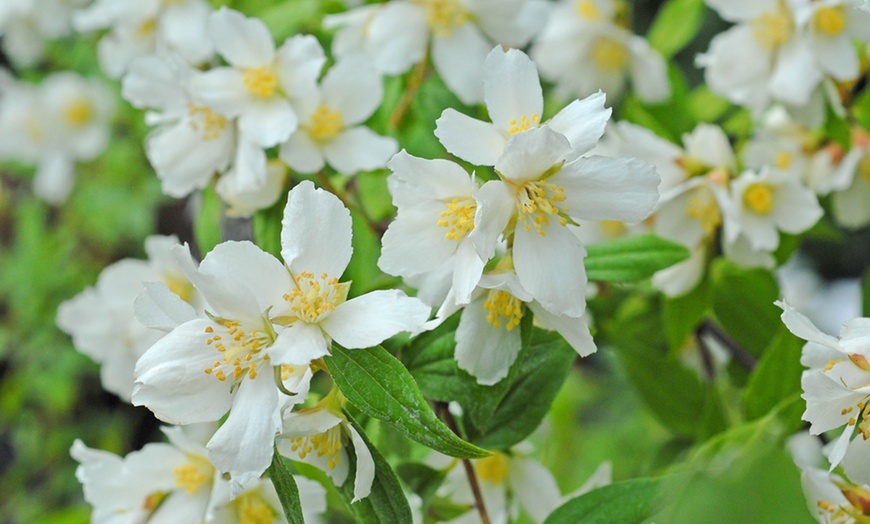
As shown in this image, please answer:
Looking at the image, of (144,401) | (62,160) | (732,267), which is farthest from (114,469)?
(62,160)

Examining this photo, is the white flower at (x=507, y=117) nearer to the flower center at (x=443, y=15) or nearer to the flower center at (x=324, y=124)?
the flower center at (x=324, y=124)

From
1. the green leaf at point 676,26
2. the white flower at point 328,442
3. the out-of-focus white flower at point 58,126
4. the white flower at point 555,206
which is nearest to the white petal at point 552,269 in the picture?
the white flower at point 555,206

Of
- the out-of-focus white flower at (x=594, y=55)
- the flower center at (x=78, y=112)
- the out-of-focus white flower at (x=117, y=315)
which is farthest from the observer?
the flower center at (x=78, y=112)

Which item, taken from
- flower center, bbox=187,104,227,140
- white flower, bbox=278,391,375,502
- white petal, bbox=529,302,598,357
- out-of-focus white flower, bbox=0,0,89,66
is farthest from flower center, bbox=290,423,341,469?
out-of-focus white flower, bbox=0,0,89,66

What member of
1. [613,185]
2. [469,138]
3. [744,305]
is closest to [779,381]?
[744,305]

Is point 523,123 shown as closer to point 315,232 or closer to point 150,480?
point 315,232

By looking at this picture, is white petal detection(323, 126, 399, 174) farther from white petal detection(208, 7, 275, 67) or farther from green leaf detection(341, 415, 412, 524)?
green leaf detection(341, 415, 412, 524)

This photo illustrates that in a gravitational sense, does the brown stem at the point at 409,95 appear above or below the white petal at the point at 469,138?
below
